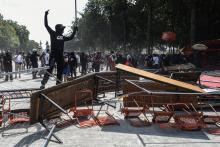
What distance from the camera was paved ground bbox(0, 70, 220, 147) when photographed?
7.99 m

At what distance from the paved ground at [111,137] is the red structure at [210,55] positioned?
846 inches

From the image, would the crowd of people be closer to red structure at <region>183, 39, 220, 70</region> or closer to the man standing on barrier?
red structure at <region>183, 39, 220, 70</region>

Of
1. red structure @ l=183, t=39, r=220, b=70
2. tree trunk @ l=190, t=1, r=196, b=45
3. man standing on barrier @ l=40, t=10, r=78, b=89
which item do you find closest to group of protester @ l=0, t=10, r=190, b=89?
man standing on barrier @ l=40, t=10, r=78, b=89

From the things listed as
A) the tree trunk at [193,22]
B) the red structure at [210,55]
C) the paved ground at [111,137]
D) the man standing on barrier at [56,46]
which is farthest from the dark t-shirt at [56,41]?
the tree trunk at [193,22]

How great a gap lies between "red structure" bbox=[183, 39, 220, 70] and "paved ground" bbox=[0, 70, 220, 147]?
2150 centimetres

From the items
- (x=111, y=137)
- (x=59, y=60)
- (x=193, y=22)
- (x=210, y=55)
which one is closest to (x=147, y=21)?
(x=193, y=22)

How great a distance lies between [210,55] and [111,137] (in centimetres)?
2480

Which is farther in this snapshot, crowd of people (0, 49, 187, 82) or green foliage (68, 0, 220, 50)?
green foliage (68, 0, 220, 50)

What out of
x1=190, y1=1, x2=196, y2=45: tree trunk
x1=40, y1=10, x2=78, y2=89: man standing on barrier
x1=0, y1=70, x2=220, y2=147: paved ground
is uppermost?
x1=190, y1=1, x2=196, y2=45: tree trunk

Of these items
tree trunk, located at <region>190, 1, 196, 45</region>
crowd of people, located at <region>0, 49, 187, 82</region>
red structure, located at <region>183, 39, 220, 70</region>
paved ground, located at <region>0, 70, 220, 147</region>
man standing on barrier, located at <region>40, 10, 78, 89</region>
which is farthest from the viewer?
tree trunk, located at <region>190, 1, 196, 45</region>

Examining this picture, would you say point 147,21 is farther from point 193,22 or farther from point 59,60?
point 59,60

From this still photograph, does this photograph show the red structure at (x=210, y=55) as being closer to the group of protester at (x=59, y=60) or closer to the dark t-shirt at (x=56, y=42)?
the group of protester at (x=59, y=60)

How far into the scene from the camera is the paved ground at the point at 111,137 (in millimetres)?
7988

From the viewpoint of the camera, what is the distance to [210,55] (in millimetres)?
32031
